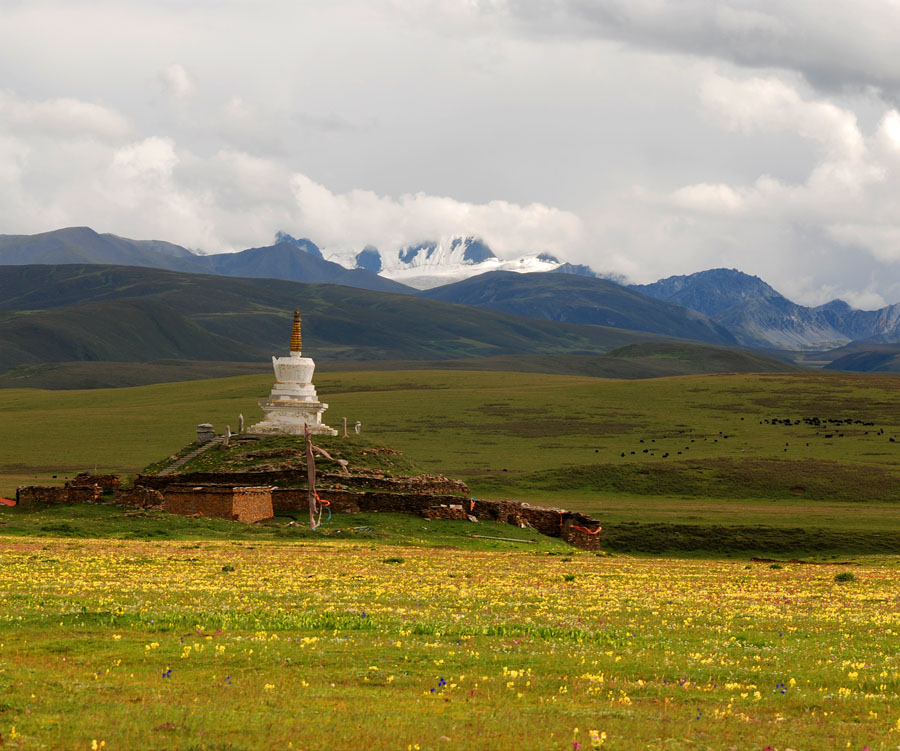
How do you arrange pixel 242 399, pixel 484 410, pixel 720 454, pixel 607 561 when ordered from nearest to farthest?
1. pixel 607 561
2. pixel 720 454
3. pixel 484 410
4. pixel 242 399

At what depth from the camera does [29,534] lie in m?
46.4

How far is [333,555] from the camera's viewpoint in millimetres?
41062

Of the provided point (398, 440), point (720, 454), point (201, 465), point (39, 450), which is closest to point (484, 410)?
point (398, 440)

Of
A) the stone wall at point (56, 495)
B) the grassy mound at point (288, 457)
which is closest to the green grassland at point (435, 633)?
the grassy mound at point (288, 457)

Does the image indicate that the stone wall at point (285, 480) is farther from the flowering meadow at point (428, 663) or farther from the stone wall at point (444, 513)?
the flowering meadow at point (428, 663)

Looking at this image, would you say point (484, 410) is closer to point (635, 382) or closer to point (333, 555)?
point (635, 382)

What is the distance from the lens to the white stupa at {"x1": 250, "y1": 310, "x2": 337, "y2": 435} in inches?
2566

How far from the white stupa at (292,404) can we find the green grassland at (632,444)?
4.50m

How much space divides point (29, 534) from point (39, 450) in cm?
7686

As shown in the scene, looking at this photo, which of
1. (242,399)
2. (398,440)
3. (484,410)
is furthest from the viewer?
(242,399)

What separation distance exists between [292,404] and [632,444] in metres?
68.2

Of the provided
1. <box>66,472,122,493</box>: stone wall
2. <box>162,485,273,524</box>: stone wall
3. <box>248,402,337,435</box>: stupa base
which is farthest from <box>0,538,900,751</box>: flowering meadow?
<box>248,402,337,435</box>: stupa base

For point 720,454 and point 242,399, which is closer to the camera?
point 720,454

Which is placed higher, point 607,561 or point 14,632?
point 14,632
